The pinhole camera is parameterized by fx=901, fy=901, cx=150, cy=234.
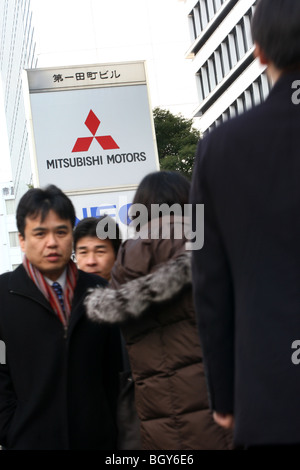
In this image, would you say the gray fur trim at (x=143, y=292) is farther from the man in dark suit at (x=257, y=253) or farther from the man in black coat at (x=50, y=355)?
the man in dark suit at (x=257, y=253)

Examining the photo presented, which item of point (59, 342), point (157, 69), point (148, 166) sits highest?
point (157, 69)

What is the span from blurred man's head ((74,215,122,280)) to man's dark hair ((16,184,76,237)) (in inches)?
38.1

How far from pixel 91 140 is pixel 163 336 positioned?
588 centimetres

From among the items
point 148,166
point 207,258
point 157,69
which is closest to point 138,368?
point 207,258

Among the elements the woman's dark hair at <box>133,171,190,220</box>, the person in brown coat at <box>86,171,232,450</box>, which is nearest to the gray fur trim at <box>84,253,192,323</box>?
the person in brown coat at <box>86,171,232,450</box>

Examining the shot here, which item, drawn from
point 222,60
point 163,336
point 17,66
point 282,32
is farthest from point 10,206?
point 282,32

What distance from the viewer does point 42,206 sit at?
150 inches

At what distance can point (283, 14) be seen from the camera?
227 centimetres

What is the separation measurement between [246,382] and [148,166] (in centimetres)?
693

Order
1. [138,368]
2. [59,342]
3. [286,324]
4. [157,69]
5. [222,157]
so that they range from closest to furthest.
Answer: [286,324] < [222,157] < [138,368] < [59,342] < [157,69]

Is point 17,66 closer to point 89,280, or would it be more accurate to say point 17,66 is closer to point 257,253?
point 89,280

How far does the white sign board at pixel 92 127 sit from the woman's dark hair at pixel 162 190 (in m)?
5.14

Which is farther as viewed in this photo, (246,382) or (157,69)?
(157,69)
